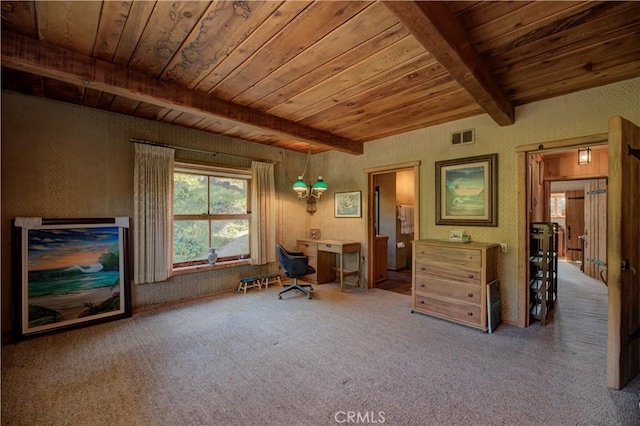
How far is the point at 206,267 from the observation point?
420 cm

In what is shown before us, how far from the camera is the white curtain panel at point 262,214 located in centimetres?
473

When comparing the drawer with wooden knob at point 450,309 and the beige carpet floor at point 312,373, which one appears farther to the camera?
the drawer with wooden knob at point 450,309

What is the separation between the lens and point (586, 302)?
3.96 metres

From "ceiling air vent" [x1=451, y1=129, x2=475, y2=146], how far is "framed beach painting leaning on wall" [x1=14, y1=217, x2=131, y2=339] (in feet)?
14.8

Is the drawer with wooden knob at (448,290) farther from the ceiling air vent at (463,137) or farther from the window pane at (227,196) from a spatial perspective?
the window pane at (227,196)

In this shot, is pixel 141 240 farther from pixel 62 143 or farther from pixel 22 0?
pixel 22 0

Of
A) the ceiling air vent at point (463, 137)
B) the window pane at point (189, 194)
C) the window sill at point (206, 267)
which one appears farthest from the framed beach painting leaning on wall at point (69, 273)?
the ceiling air vent at point (463, 137)

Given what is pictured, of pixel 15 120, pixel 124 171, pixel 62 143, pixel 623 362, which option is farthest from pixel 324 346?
pixel 15 120

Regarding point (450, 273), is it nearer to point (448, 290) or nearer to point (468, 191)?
point (448, 290)

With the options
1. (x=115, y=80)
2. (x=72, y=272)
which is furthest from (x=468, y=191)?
(x=72, y=272)

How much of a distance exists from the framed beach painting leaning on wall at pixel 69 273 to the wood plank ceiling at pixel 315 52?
59.3 inches

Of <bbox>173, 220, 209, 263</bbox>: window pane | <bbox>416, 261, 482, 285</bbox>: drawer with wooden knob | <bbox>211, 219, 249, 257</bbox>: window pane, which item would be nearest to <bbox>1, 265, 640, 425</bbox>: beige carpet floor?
<bbox>416, 261, 482, 285</bbox>: drawer with wooden knob

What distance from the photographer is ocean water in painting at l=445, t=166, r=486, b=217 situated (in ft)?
11.5

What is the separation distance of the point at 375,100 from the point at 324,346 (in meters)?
2.70
